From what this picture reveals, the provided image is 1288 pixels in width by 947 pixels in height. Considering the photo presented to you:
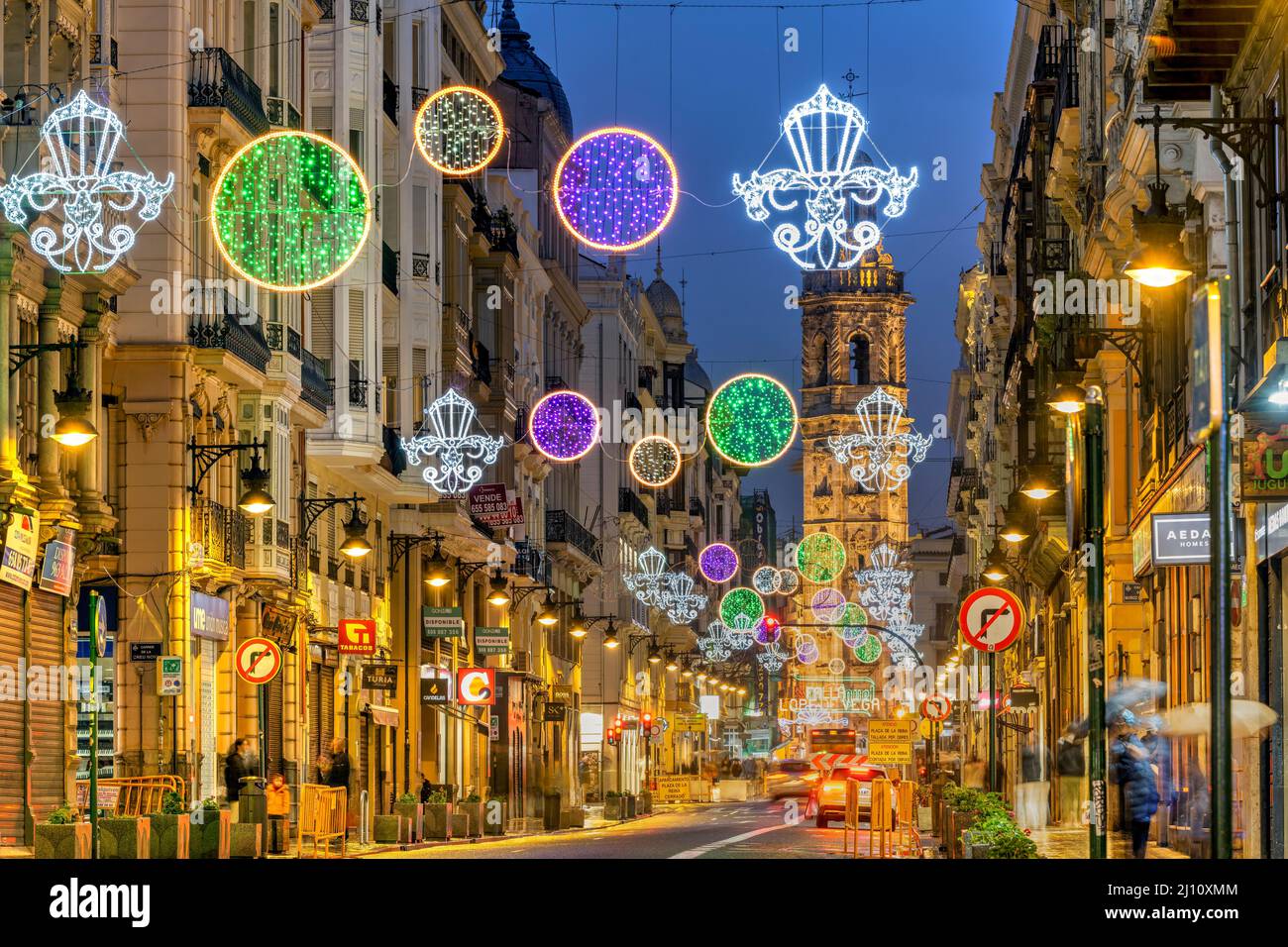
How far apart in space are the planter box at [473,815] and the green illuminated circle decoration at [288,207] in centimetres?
996

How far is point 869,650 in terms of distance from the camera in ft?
475

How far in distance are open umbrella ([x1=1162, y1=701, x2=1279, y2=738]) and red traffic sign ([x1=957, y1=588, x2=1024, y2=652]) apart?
2.32m

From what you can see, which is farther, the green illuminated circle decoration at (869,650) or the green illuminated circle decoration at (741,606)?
the green illuminated circle decoration at (869,650)

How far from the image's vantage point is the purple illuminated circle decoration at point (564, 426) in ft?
190

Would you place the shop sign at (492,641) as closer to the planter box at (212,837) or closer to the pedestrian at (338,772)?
the pedestrian at (338,772)

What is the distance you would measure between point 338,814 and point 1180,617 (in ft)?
39.0

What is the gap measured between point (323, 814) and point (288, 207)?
1424 cm

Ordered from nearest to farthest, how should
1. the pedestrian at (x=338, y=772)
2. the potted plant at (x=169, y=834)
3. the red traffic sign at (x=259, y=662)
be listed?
the potted plant at (x=169, y=834)
the red traffic sign at (x=259, y=662)
the pedestrian at (x=338, y=772)

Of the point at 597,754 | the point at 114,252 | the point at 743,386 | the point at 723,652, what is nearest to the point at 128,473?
the point at 114,252

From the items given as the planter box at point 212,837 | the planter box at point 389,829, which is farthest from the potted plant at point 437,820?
the planter box at point 212,837

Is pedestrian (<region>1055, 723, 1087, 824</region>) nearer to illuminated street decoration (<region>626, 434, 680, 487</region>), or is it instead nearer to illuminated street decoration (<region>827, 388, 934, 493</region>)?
illuminated street decoration (<region>626, 434, 680, 487</region>)

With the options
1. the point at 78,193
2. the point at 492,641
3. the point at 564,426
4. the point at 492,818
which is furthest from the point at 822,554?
the point at 78,193

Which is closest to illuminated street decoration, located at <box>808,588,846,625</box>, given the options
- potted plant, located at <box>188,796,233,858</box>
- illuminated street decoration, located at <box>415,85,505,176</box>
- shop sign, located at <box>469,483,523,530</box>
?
shop sign, located at <box>469,483,523,530</box>
